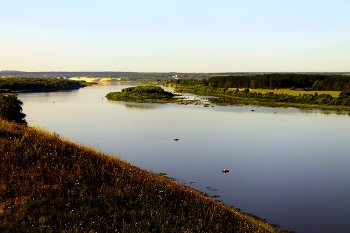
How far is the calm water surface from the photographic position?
17838 mm

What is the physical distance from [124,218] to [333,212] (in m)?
13.5

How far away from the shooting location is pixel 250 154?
1136 inches

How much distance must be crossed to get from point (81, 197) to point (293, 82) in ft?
358

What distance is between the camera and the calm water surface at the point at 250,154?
58.5 feet

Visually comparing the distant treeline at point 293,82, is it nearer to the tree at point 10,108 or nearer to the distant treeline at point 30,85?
the distant treeline at point 30,85

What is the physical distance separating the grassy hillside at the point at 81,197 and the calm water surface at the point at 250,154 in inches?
346

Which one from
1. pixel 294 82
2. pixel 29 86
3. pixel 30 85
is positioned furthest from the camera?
pixel 30 85

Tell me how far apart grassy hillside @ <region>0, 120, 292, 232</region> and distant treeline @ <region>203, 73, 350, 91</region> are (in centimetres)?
9105

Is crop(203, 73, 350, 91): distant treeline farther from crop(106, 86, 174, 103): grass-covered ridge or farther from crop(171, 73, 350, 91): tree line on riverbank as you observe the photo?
crop(106, 86, 174, 103): grass-covered ridge

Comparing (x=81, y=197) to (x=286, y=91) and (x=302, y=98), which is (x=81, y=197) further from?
(x=286, y=91)

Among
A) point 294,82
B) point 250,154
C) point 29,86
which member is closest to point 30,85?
point 29,86

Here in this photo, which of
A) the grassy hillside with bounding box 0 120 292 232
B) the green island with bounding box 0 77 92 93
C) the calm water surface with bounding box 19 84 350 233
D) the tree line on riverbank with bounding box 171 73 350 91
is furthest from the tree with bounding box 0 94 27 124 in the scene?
the tree line on riverbank with bounding box 171 73 350 91

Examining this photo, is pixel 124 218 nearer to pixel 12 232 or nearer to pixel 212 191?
pixel 12 232

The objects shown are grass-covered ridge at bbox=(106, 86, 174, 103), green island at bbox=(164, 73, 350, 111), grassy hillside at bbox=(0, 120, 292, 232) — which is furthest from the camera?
grass-covered ridge at bbox=(106, 86, 174, 103)
